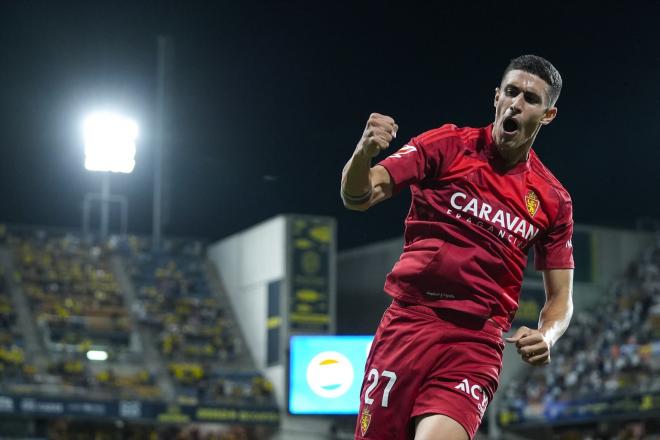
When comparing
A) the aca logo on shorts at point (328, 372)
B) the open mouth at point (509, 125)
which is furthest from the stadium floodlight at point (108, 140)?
the open mouth at point (509, 125)

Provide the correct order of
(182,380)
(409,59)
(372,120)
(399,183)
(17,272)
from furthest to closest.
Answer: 1. (17,272)
2. (182,380)
3. (409,59)
4. (399,183)
5. (372,120)

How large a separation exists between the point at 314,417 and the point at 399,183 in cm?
2430

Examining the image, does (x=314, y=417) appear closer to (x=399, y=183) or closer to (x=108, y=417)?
(x=108, y=417)

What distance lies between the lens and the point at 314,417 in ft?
92.3

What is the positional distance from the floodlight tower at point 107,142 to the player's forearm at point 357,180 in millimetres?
29860

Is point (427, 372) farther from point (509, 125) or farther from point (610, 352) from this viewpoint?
point (610, 352)

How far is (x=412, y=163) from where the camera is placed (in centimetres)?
446

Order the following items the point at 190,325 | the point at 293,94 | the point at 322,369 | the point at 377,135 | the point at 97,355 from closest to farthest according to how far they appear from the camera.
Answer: the point at 377,135, the point at 322,369, the point at 293,94, the point at 97,355, the point at 190,325

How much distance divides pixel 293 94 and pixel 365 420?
77.5ft

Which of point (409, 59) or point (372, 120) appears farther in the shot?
point (409, 59)

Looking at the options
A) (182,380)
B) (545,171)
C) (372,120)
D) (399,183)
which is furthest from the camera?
(182,380)

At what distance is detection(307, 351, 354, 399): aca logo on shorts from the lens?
88.3 feet

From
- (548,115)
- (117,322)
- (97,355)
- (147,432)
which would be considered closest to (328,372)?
(147,432)

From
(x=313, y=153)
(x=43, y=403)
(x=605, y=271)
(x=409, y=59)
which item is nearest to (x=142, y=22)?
(x=313, y=153)
